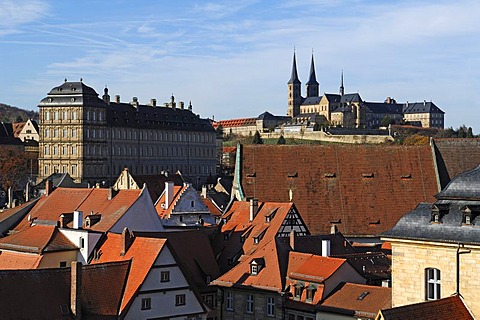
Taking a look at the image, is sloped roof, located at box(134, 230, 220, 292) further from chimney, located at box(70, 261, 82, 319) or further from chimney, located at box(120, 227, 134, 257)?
chimney, located at box(70, 261, 82, 319)

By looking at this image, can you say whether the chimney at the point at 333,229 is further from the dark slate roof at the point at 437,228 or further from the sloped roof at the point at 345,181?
the dark slate roof at the point at 437,228

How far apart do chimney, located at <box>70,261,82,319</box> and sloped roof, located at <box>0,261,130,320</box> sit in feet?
0.73

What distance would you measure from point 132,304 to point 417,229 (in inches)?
495

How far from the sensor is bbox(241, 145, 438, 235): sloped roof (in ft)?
152

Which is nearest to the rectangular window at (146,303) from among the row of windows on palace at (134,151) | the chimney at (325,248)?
the chimney at (325,248)

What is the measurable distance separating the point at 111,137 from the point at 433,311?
355 ft

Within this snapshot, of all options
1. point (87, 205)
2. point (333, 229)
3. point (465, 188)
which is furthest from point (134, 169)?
point (465, 188)

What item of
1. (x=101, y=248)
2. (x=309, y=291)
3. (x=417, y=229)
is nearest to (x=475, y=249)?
(x=417, y=229)

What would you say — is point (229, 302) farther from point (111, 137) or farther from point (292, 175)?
point (111, 137)

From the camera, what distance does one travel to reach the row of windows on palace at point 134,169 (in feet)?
402

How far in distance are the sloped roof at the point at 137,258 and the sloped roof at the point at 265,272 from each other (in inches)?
185

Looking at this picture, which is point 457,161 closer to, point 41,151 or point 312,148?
point 312,148

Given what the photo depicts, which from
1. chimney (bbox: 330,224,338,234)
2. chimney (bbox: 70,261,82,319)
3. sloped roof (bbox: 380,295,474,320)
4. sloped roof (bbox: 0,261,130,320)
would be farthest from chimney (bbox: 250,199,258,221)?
sloped roof (bbox: 380,295,474,320)

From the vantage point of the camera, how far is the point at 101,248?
3912cm
